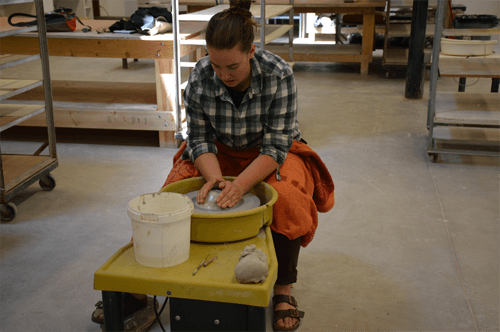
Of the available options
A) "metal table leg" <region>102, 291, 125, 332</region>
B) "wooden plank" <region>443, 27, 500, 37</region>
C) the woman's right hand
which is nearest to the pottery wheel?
the woman's right hand

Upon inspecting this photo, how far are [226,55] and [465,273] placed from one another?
4.27 ft

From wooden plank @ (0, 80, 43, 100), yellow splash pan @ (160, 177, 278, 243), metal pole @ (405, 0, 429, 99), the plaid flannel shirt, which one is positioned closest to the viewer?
yellow splash pan @ (160, 177, 278, 243)

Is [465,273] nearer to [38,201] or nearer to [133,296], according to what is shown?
[133,296]

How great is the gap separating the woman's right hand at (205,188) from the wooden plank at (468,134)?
233 centimetres

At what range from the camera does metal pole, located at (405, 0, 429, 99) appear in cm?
457

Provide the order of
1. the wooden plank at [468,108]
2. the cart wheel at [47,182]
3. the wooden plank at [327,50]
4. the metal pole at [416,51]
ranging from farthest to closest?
1. the wooden plank at [327,50]
2. the metal pole at [416,51]
3. the wooden plank at [468,108]
4. the cart wheel at [47,182]

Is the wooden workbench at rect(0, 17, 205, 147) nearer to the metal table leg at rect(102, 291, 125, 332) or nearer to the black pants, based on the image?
the black pants

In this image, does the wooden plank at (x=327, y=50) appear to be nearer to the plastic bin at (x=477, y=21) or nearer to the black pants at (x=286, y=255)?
the plastic bin at (x=477, y=21)

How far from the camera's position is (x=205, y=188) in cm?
144

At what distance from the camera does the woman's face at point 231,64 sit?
1.42 meters

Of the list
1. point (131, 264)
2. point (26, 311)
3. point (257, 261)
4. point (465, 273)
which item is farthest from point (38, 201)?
point (465, 273)

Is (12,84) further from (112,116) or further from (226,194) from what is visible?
(226,194)

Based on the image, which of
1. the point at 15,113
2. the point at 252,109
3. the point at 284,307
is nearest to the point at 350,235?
the point at 284,307

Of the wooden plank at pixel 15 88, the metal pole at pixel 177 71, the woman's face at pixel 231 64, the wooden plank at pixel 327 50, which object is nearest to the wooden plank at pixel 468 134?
the metal pole at pixel 177 71
